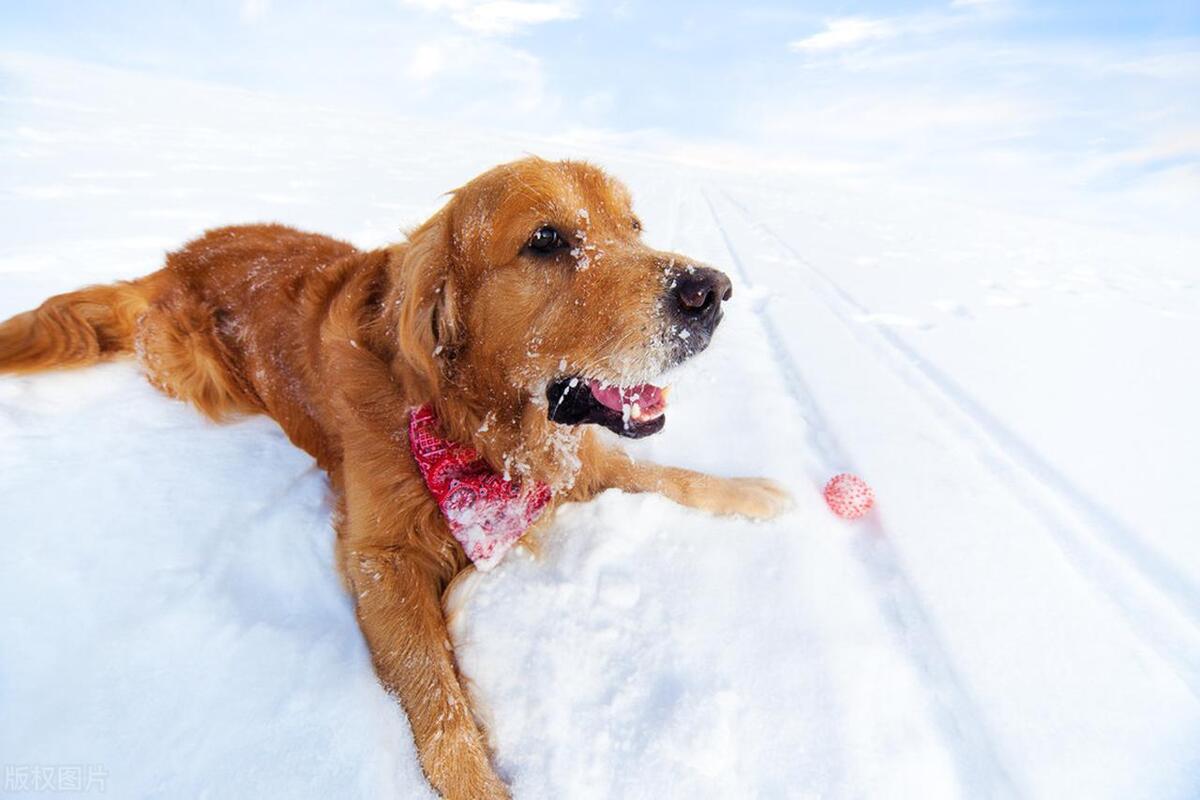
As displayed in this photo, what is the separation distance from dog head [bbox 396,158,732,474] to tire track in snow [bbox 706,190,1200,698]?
1495 mm

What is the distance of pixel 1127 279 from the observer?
295 inches

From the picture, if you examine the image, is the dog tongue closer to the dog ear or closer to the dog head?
the dog head

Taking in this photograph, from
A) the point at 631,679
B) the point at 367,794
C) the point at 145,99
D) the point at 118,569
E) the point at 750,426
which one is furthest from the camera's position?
the point at 145,99

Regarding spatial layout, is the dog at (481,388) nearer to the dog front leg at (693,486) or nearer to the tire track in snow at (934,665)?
the dog front leg at (693,486)

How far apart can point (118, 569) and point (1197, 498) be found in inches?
147

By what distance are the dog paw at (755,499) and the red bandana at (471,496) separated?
699 mm

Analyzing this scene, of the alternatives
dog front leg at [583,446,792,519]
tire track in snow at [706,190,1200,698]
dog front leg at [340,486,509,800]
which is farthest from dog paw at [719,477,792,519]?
dog front leg at [340,486,509,800]

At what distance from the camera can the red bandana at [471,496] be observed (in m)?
2.01

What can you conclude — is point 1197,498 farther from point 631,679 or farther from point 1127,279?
point 1127,279

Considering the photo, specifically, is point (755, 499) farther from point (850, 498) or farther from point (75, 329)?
point (75, 329)

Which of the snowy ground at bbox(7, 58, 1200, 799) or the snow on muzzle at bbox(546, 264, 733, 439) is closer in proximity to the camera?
the snowy ground at bbox(7, 58, 1200, 799)

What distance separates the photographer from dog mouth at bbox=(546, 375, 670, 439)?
1958 millimetres

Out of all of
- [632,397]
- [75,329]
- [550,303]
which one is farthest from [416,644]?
[75,329]

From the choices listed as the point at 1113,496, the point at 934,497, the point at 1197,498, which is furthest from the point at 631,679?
the point at 1197,498
